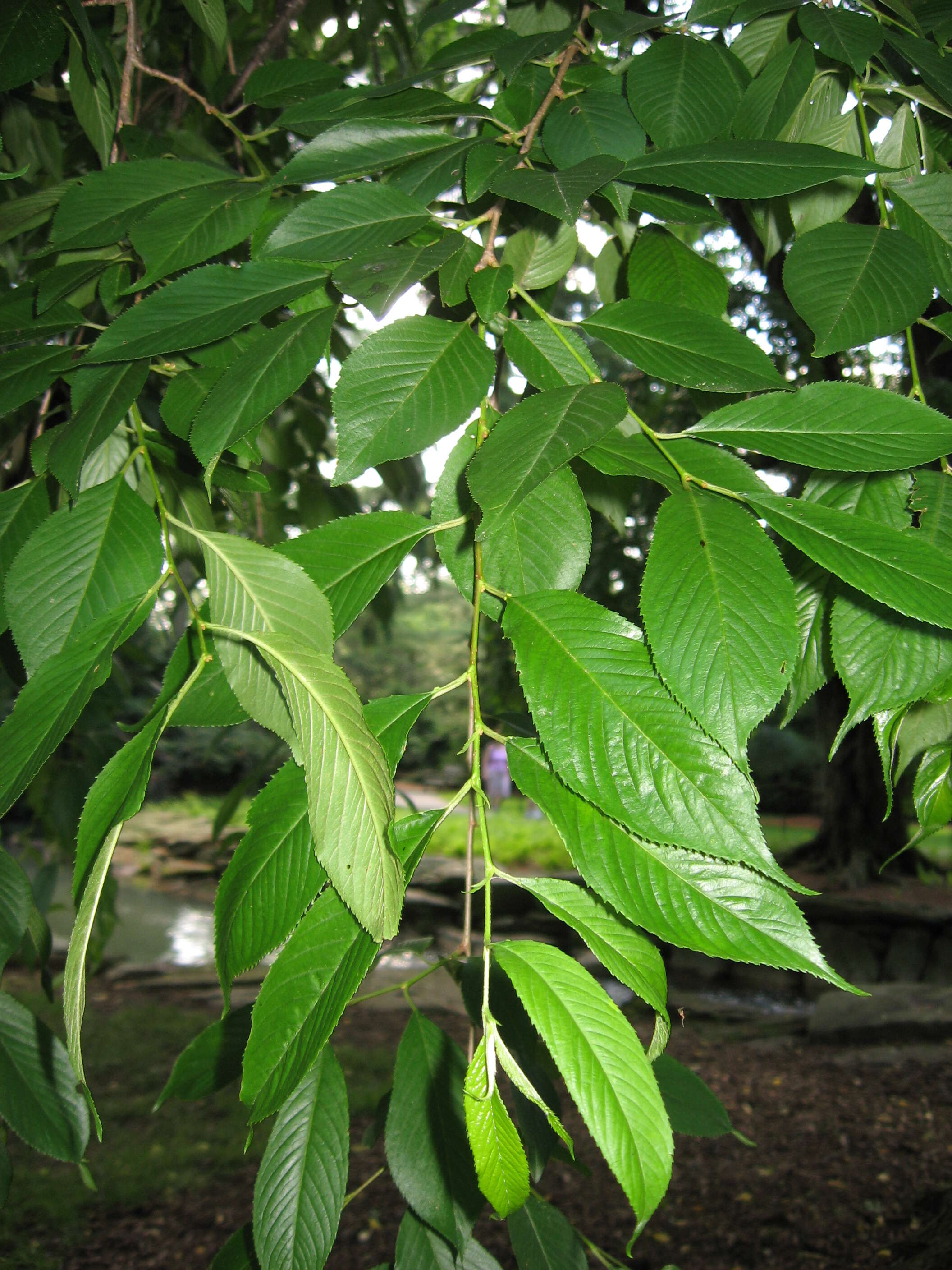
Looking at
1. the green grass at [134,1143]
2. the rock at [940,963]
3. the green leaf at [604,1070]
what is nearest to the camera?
the green leaf at [604,1070]

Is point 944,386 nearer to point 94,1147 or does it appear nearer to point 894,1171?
point 894,1171

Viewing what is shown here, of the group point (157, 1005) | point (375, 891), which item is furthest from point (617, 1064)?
point (157, 1005)

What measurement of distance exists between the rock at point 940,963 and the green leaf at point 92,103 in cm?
694

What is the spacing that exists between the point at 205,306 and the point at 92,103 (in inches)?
27.3

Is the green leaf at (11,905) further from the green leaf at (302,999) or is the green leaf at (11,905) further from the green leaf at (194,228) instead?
the green leaf at (194,228)

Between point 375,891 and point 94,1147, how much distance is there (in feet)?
13.2

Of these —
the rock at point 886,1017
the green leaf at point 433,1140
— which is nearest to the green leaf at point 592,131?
the green leaf at point 433,1140

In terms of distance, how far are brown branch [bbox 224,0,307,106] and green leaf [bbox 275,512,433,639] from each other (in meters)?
1.24

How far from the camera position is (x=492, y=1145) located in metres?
0.49

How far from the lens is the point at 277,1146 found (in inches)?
28.6

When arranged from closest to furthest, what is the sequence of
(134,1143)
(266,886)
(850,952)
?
(266,886) → (134,1143) → (850,952)

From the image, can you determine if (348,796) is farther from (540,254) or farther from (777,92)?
(777,92)

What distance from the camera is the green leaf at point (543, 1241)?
2.60 feet

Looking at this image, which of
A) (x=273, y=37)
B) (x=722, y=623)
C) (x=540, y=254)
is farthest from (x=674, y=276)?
A: (x=273, y=37)
